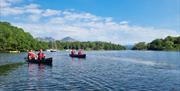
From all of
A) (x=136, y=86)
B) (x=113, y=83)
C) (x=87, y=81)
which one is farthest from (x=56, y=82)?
(x=136, y=86)

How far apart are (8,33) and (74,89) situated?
161742 millimetres

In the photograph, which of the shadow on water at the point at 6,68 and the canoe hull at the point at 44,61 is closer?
the shadow on water at the point at 6,68

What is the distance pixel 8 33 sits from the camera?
192 metres

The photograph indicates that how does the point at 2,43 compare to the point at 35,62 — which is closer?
the point at 35,62

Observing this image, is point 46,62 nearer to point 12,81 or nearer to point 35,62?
point 35,62

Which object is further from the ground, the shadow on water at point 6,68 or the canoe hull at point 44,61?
the canoe hull at point 44,61

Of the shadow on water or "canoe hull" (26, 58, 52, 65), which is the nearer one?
the shadow on water

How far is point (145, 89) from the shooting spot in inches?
1501

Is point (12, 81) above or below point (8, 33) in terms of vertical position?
below

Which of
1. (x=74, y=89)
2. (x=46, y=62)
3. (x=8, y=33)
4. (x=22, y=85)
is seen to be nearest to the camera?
(x=74, y=89)

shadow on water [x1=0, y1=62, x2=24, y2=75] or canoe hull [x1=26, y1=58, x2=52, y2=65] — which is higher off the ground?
canoe hull [x1=26, y1=58, x2=52, y2=65]

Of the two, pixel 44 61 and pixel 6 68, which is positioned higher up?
pixel 44 61

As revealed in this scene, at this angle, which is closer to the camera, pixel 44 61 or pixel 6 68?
pixel 6 68

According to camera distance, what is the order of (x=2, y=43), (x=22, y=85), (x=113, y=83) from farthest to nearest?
(x=2, y=43) < (x=113, y=83) < (x=22, y=85)
